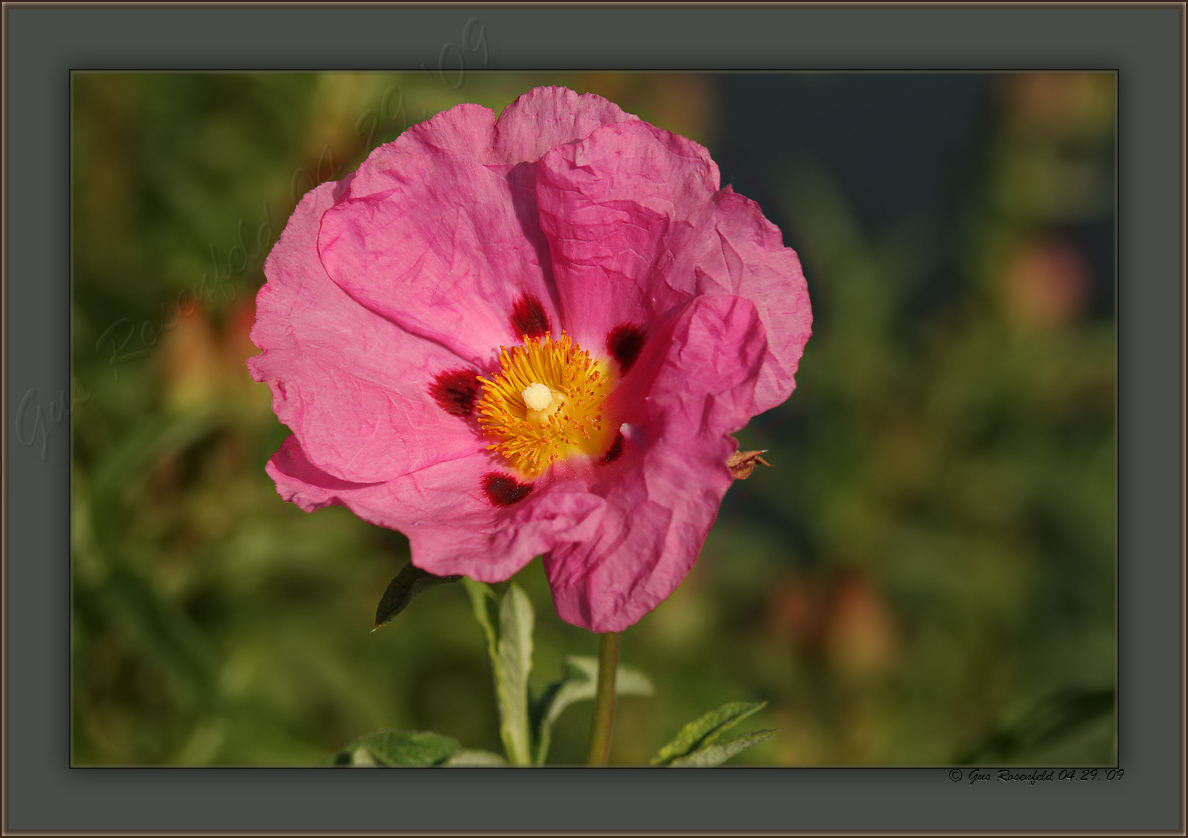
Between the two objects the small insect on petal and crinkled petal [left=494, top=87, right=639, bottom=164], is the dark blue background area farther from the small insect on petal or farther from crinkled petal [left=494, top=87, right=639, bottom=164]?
the small insect on petal

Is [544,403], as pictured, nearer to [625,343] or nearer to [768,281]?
[625,343]

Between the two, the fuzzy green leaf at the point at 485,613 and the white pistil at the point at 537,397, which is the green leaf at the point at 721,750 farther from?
the white pistil at the point at 537,397

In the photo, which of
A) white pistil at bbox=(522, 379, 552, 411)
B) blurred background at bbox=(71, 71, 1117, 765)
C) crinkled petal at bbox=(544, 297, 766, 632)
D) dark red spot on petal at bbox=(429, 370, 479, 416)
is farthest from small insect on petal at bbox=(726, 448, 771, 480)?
blurred background at bbox=(71, 71, 1117, 765)

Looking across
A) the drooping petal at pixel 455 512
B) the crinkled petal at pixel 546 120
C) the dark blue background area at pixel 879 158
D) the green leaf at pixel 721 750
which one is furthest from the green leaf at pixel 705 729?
the dark blue background area at pixel 879 158

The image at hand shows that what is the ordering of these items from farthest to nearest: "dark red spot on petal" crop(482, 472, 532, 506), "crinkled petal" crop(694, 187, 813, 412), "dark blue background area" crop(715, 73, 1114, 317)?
"dark blue background area" crop(715, 73, 1114, 317) < "dark red spot on petal" crop(482, 472, 532, 506) < "crinkled petal" crop(694, 187, 813, 412)

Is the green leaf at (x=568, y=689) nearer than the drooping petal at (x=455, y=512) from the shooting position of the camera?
No

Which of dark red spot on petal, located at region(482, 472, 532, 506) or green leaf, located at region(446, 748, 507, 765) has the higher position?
dark red spot on petal, located at region(482, 472, 532, 506)

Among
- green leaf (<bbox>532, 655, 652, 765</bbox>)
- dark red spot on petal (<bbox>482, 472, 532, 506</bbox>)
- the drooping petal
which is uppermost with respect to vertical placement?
dark red spot on petal (<bbox>482, 472, 532, 506</bbox>)
